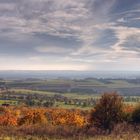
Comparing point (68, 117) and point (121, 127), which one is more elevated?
point (121, 127)

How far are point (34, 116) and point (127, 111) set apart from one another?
236 ft

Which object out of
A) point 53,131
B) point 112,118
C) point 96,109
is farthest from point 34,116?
point 53,131

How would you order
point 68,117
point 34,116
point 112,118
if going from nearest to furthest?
point 112,118, point 34,116, point 68,117

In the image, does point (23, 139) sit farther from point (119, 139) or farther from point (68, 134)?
point (119, 139)

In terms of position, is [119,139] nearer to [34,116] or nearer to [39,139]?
[39,139]

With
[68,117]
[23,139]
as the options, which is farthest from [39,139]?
[68,117]

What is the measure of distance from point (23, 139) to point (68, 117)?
3693 inches

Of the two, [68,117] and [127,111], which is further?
[68,117]

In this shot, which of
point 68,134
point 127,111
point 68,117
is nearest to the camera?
point 68,134

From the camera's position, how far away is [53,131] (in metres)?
19.2

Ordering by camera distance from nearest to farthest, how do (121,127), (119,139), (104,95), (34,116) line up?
(119,139) → (121,127) → (104,95) → (34,116)

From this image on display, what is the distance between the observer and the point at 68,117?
10862 cm

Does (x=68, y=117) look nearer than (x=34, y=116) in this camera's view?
No

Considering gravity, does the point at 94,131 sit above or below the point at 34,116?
above
